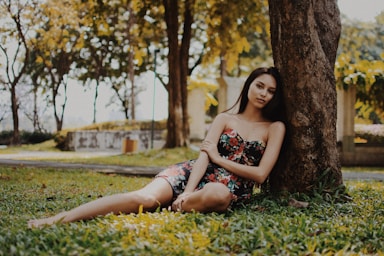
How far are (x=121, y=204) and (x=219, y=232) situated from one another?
950 millimetres

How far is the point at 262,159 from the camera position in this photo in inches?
181

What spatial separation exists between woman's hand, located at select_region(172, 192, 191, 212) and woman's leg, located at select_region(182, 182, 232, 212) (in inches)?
1.4

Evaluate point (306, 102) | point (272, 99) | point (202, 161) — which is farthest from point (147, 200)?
point (306, 102)

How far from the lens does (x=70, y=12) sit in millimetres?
22688

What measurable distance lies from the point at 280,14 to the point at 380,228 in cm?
246

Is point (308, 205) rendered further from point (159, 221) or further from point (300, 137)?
point (159, 221)

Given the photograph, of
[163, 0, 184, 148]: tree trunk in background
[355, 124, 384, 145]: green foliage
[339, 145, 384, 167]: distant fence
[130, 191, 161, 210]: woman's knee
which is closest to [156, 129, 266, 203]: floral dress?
[130, 191, 161, 210]: woman's knee

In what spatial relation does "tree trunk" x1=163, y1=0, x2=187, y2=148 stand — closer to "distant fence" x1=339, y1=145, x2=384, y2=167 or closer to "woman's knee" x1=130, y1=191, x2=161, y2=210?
"distant fence" x1=339, y1=145, x2=384, y2=167

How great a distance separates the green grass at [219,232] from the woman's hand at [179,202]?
5.9 inches

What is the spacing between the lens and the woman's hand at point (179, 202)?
13.8 feet

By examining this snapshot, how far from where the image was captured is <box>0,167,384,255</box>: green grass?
10.00 feet

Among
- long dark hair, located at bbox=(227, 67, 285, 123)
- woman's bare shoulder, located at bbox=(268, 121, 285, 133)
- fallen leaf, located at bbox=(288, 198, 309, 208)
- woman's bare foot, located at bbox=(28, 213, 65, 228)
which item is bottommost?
fallen leaf, located at bbox=(288, 198, 309, 208)

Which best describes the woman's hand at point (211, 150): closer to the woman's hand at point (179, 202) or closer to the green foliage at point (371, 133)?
the woman's hand at point (179, 202)

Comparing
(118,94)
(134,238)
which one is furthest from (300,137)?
(118,94)
